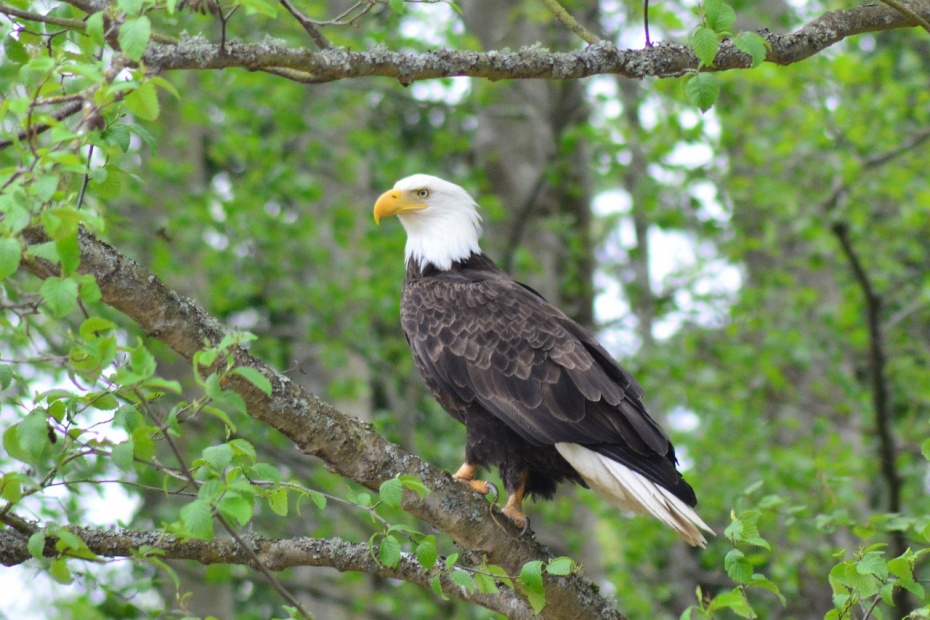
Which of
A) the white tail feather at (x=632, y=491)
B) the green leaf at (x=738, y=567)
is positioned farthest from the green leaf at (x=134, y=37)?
the white tail feather at (x=632, y=491)

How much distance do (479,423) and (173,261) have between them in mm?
4559

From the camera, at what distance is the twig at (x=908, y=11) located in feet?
11.1

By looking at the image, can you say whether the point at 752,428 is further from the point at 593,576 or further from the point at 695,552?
the point at 593,576

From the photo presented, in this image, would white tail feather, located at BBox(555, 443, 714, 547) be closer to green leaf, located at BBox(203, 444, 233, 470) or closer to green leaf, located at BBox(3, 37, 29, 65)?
green leaf, located at BBox(203, 444, 233, 470)

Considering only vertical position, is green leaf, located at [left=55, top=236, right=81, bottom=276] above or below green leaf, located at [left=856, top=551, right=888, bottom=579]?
above

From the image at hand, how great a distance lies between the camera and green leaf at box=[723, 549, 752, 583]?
3.12 m

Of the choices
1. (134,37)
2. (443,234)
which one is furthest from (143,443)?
(443,234)

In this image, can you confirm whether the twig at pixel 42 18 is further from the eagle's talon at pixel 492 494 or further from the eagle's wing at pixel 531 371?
the eagle's wing at pixel 531 371

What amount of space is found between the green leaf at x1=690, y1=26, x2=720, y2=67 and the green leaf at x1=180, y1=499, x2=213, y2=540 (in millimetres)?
1779

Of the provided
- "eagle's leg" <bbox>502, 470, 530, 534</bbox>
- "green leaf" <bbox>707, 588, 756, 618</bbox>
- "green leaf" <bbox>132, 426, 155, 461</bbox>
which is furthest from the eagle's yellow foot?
"green leaf" <bbox>132, 426, 155, 461</bbox>

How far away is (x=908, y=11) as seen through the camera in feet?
11.3

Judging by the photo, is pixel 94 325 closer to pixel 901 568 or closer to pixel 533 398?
pixel 901 568

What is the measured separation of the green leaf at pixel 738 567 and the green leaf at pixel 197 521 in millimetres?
1523

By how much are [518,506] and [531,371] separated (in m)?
0.63
